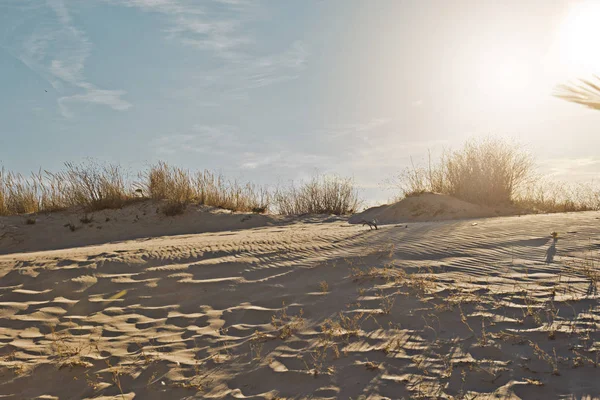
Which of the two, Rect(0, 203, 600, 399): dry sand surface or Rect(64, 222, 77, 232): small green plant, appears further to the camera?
Rect(64, 222, 77, 232): small green plant

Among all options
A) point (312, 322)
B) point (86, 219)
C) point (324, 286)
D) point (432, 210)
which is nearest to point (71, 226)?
point (86, 219)

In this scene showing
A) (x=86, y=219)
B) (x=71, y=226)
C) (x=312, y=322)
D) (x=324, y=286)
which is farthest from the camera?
(x=86, y=219)

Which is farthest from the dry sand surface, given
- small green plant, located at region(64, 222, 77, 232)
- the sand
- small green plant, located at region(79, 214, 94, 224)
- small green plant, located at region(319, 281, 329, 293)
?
small green plant, located at region(79, 214, 94, 224)

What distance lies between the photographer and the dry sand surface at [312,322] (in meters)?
2.86

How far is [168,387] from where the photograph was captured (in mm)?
2963

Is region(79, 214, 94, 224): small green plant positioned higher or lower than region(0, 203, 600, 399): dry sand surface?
higher

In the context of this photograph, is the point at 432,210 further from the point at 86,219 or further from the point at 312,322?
the point at 86,219

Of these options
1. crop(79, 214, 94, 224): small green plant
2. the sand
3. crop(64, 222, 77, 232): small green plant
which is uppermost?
crop(79, 214, 94, 224): small green plant

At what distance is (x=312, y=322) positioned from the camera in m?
3.81

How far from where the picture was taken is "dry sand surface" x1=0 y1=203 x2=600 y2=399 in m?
2.86

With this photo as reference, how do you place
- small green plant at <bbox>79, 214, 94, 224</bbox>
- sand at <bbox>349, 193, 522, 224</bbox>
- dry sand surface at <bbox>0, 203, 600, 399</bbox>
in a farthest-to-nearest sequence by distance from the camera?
small green plant at <bbox>79, 214, 94, 224</bbox>
sand at <bbox>349, 193, 522, 224</bbox>
dry sand surface at <bbox>0, 203, 600, 399</bbox>

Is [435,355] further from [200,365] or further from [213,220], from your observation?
[213,220]

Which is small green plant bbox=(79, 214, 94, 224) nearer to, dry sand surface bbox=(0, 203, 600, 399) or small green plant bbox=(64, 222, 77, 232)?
small green plant bbox=(64, 222, 77, 232)

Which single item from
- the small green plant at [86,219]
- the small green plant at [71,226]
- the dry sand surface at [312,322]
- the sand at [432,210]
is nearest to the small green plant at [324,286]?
the dry sand surface at [312,322]
